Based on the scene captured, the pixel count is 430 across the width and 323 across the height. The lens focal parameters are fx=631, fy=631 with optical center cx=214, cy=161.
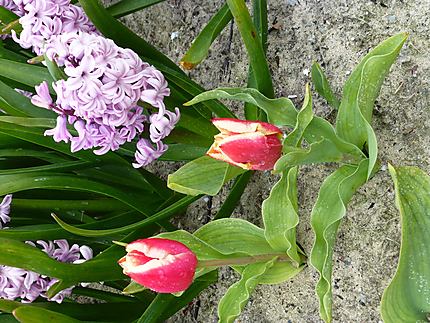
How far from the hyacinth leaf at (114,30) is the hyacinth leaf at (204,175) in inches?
10.3

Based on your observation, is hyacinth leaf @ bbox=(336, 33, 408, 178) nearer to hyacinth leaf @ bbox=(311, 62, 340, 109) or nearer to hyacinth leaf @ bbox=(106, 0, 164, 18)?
hyacinth leaf @ bbox=(311, 62, 340, 109)

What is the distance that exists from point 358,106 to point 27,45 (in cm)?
54

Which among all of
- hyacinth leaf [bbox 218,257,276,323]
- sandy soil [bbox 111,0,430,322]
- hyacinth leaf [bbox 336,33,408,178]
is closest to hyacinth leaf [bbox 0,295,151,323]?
sandy soil [bbox 111,0,430,322]

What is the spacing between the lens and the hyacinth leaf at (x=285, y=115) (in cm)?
92

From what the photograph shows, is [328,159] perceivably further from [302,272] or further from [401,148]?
[302,272]

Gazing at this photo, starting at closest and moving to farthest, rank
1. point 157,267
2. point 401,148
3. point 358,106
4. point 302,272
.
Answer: point 157,267, point 358,106, point 401,148, point 302,272

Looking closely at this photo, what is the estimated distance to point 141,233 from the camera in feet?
3.86

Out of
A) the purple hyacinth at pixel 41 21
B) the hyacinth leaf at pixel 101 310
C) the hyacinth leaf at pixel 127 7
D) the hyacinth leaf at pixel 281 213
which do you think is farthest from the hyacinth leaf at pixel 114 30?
the hyacinth leaf at pixel 101 310

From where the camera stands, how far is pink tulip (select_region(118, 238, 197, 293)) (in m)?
0.75

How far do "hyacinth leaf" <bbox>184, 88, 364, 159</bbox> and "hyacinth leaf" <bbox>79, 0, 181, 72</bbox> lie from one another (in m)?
0.24

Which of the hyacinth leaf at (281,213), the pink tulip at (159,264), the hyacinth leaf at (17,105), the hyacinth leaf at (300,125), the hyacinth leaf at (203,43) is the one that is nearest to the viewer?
the pink tulip at (159,264)

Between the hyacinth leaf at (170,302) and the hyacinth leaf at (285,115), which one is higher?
the hyacinth leaf at (285,115)

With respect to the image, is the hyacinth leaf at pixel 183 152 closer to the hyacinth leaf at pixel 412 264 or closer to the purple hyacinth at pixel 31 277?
the purple hyacinth at pixel 31 277

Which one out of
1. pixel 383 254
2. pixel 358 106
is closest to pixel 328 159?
pixel 358 106
